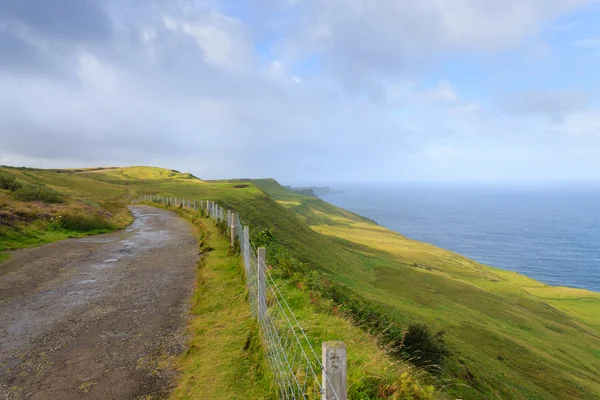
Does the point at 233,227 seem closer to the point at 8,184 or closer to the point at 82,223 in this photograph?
the point at 82,223

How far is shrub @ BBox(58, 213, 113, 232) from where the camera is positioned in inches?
990

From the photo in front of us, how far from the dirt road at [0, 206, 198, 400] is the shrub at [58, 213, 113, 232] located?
7.68 metres

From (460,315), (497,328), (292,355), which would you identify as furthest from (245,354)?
(497,328)

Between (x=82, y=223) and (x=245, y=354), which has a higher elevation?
(x=82, y=223)

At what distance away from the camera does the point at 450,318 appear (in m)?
43.5

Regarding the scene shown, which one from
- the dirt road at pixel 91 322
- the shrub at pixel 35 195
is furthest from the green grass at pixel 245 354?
the shrub at pixel 35 195

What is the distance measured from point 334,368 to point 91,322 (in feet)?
28.1

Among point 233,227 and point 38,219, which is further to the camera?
point 38,219

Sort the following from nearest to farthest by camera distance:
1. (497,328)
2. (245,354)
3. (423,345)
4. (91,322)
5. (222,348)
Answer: (245,354)
(222,348)
(91,322)
(423,345)
(497,328)

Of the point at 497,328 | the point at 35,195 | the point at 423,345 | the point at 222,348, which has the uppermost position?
the point at 35,195

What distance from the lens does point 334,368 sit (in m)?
3.82

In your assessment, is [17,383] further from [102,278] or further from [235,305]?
[102,278]

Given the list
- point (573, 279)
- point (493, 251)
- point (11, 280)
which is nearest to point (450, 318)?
point (11, 280)

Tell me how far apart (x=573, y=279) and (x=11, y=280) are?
153 metres
